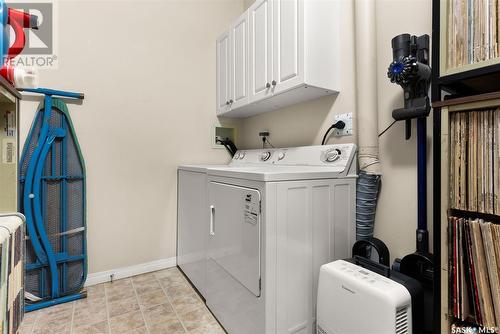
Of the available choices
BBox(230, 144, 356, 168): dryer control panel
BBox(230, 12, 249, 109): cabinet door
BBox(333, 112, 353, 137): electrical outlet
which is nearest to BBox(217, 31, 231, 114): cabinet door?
BBox(230, 12, 249, 109): cabinet door

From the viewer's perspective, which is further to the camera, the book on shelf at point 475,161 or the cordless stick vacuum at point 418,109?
the cordless stick vacuum at point 418,109

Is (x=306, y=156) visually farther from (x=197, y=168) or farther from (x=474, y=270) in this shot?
(x=474, y=270)

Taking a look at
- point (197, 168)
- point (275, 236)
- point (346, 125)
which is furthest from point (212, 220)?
point (346, 125)

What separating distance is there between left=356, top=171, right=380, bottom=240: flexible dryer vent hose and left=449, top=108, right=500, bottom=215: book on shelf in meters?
0.57

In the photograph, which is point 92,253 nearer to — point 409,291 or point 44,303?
point 44,303

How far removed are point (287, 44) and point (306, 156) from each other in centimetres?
76

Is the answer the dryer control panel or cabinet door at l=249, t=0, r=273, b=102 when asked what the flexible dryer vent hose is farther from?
cabinet door at l=249, t=0, r=273, b=102

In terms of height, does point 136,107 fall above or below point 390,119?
above

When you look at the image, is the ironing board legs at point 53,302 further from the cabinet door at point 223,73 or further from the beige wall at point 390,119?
the beige wall at point 390,119

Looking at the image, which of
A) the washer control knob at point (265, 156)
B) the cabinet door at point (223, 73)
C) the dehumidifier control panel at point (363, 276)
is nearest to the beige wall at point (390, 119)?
the dehumidifier control panel at point (363, 276)

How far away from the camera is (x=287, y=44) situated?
1.67 m

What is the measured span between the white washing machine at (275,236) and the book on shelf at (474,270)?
57 cm

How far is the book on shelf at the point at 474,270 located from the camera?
774mm

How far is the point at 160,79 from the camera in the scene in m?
2.38
